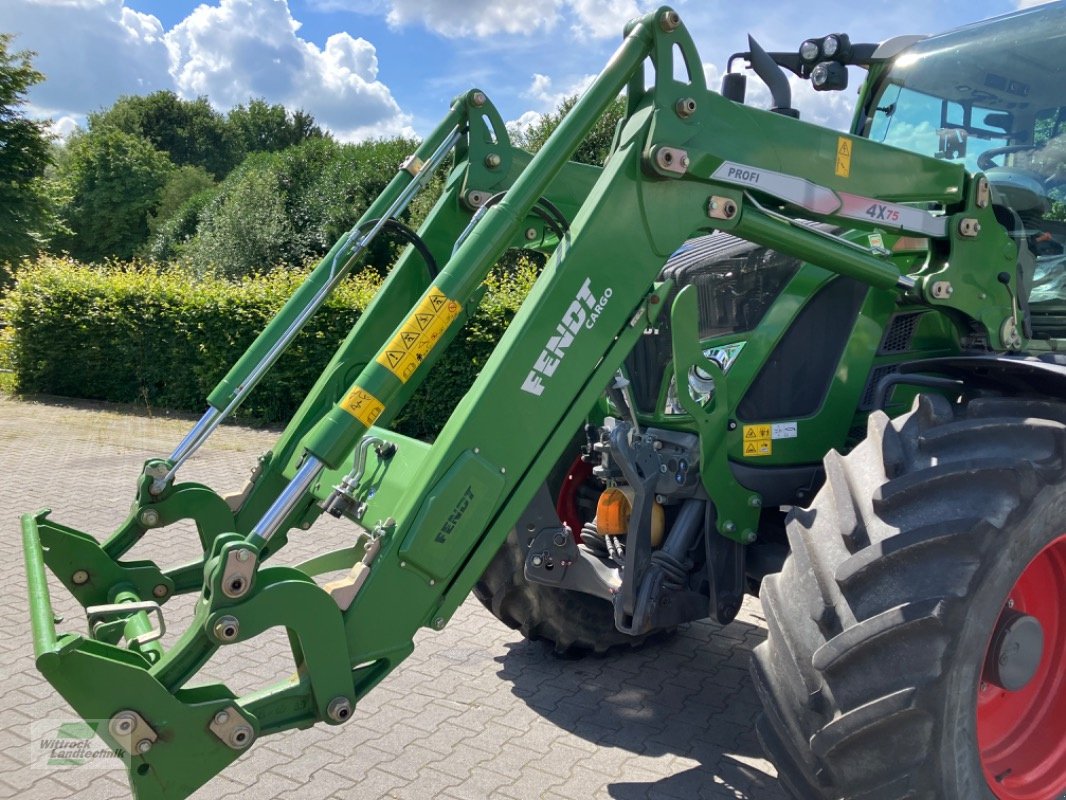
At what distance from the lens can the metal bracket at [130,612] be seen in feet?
8.54

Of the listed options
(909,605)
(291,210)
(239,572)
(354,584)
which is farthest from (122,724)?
(291,210)

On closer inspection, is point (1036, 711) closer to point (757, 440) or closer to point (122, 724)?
point (757, 440)

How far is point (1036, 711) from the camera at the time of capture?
3045mm

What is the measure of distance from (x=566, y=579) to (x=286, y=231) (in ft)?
71.5

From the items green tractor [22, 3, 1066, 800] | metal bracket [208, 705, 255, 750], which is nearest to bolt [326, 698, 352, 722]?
green tractor [22, 3, 1066, 800]

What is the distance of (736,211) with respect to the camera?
111 inches

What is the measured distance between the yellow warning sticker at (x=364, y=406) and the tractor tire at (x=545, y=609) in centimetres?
141

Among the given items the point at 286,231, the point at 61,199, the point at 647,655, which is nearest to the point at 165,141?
the point at 61,199

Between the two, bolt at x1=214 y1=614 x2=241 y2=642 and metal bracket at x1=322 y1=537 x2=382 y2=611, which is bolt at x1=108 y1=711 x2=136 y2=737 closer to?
bolt at x1=214 y1=614 x2=241 y2=642

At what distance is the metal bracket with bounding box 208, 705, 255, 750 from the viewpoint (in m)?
2.27

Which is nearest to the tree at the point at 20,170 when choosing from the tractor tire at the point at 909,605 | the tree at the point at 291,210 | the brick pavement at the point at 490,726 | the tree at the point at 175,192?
the tree at the point at 291,210

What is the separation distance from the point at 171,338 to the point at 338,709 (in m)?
11.3

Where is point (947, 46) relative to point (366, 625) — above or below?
above

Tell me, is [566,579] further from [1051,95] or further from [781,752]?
[1051,95]
